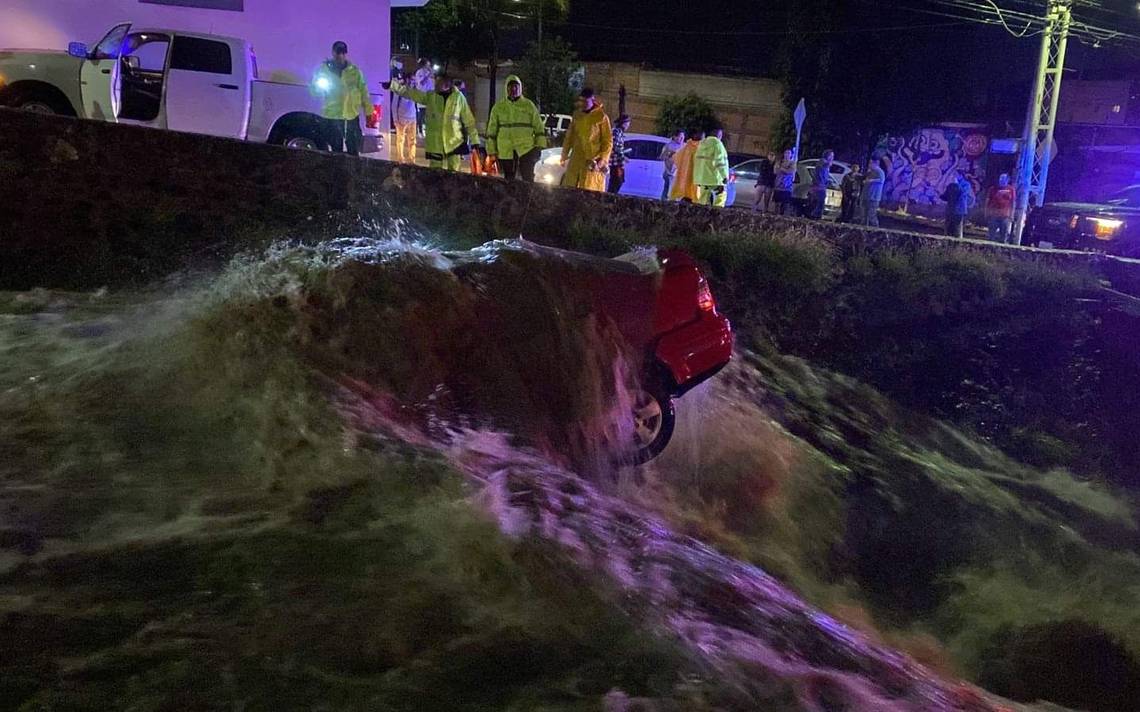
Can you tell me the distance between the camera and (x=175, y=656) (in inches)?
95.0

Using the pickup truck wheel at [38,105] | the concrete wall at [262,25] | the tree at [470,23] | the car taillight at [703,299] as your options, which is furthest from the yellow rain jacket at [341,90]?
the tree at [470,23]

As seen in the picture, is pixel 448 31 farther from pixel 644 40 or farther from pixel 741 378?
pixel 741 378

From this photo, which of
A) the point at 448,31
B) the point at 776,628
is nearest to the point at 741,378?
the point at 776,628

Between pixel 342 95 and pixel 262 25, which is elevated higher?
pixel 262 25

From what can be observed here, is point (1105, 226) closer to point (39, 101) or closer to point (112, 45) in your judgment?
point (112, 45)

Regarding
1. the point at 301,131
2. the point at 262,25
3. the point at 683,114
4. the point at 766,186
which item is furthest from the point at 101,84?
the point at 683,114

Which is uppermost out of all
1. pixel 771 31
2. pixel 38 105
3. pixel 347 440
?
pixel 771 31

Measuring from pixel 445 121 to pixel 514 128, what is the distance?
963 mm

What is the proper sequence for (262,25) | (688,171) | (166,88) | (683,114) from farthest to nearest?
(683,114)
(262,25)
(688,171)
(166,88)

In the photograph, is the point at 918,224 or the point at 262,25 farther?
the point at 918,224

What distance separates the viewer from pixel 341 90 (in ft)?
35.4

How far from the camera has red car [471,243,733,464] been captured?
4.96 m

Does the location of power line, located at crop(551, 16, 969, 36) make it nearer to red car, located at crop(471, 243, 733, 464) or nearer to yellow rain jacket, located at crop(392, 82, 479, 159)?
yellow rain jacket, located at crop(392, 82, 479, 159)

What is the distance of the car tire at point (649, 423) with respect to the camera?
16.2ft
